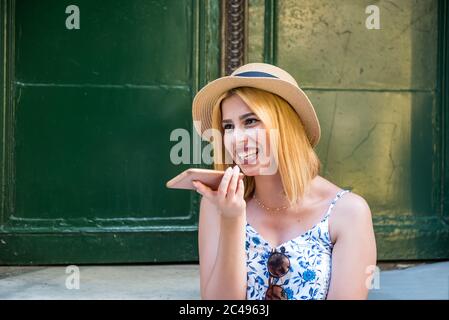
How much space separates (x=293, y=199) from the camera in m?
2.49

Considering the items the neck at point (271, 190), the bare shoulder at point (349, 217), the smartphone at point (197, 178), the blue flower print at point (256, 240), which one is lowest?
the blue flower print at point (256, 240)

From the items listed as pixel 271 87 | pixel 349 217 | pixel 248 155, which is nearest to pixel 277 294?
pixel 349 217

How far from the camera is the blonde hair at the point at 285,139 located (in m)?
2.44

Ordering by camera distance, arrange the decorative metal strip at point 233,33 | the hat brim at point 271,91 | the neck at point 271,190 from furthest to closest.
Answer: the decorative metal strip at point 233,33 → the neck at point 271,190 → the hat brim at point 271,91

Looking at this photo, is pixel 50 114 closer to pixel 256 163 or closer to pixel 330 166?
pixel 330 166

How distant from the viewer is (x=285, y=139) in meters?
2.43

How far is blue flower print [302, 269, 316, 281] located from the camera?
2.42 meters

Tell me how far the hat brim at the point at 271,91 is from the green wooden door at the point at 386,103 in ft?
8.74

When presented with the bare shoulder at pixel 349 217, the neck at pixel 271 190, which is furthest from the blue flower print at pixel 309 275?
the neck at pixel 271 190

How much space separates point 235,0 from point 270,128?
2.92 m

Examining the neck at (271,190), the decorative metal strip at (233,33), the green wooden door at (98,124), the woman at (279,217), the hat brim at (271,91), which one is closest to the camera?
the woman at (279,217)

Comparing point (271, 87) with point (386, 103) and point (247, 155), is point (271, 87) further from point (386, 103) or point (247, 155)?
point (386, 103)

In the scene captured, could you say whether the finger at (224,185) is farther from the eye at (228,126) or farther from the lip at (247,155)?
the eye at (228,126)
